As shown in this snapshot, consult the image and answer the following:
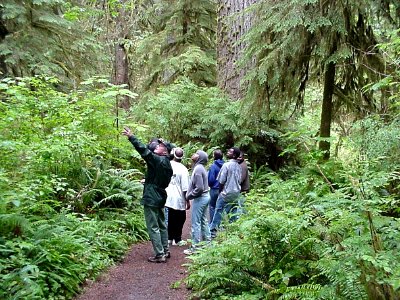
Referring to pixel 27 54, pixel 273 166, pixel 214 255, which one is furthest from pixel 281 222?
pixel 27 54

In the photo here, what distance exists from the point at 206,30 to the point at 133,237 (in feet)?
35.0

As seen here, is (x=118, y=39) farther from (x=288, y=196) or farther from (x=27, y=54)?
(x=288, y=196)

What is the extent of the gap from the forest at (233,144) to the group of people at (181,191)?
1.75 feet

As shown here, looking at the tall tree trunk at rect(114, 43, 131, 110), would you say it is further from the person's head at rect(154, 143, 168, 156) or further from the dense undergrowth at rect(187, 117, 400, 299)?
the dense undergrowth at rect(187, 117, 400, 299)

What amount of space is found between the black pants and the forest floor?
0.74m

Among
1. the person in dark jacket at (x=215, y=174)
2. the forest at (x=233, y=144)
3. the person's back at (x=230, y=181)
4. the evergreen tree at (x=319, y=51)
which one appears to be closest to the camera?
the forest at (x=233, y=144)

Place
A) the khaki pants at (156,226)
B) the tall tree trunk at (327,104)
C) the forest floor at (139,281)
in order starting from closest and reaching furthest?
the forest floor at (139,281) < the khaki pants at (156,226) < the tall tree trunk at (327,104)

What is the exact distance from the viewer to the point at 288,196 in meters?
7.42

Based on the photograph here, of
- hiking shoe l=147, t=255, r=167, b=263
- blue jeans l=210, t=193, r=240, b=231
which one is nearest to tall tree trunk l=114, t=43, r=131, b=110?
blue jeans l=210, t=193, r=240, b=231

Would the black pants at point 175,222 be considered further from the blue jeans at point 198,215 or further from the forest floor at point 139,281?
the forest floor at point 139,281

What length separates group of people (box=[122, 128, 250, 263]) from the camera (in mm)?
7051

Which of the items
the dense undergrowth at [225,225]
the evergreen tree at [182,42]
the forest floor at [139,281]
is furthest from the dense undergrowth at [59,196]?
the evergreen tree at [182,42]

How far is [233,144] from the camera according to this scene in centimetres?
1160

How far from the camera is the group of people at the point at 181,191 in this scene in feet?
23.1
